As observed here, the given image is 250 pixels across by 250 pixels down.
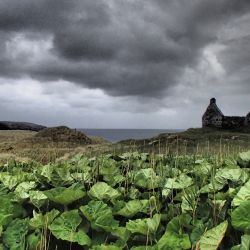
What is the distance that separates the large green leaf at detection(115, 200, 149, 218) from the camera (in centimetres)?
334

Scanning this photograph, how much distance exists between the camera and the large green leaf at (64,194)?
3338 mm

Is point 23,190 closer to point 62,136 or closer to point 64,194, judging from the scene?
point 64,194

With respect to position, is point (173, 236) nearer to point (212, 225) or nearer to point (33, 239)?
point (212, 225)

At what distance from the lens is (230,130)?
29125 mm

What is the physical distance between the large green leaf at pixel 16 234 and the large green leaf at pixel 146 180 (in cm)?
120

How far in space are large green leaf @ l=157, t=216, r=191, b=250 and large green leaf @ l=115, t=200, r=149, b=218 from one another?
0.40 meters

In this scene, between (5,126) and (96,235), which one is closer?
(96,235)

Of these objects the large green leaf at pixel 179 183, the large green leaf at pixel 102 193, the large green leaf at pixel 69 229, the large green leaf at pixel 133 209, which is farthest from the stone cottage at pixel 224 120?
the large green leaf at pixel 69 229

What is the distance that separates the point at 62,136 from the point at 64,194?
20749 mm

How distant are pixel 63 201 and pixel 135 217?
560mm

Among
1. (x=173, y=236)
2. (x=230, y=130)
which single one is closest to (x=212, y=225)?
(x=173, y=236)

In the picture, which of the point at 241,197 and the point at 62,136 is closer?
the point at 241,197

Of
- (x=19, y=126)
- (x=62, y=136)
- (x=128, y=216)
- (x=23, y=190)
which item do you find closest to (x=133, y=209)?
(x=128, y=216)

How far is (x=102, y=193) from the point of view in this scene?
3572 millimetres
